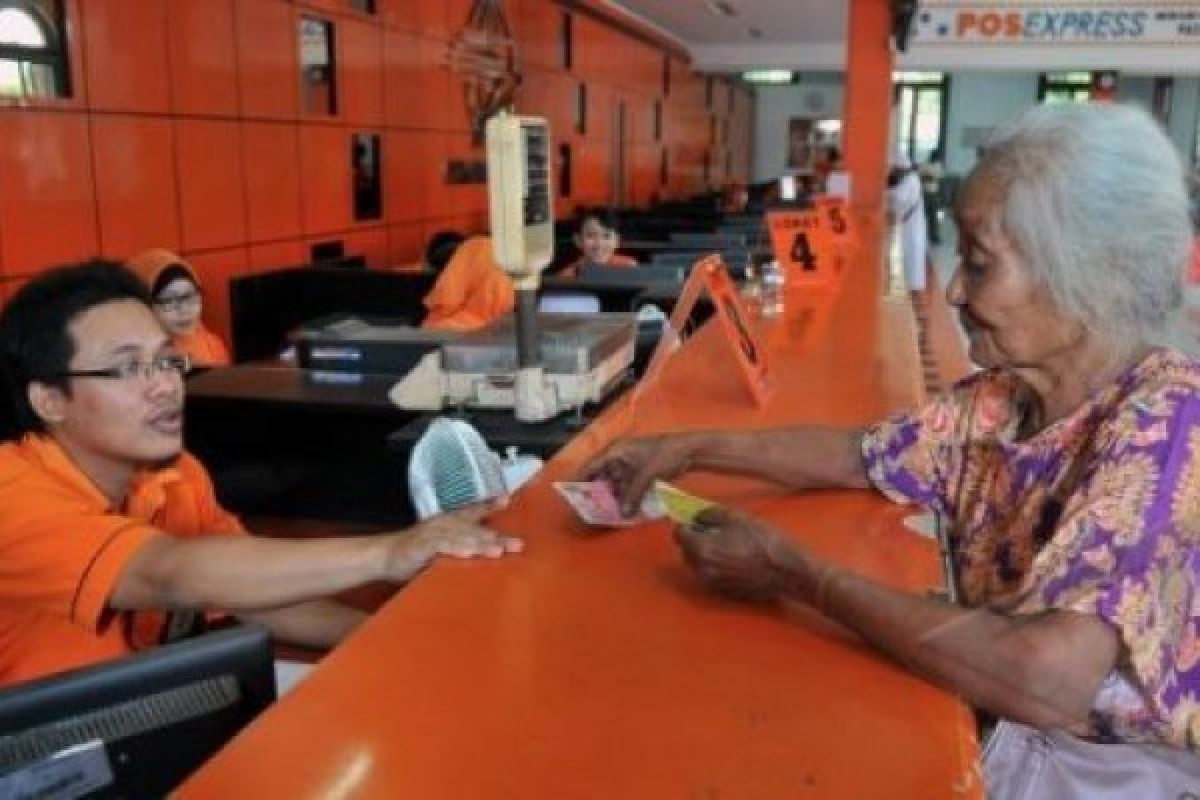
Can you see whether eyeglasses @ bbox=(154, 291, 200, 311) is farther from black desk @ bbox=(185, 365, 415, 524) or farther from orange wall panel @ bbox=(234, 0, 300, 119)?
orange wall panel @ bbox=(234, 0, 300, 119)

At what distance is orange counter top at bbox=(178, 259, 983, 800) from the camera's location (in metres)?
0.75

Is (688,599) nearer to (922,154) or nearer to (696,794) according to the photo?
(696,794)

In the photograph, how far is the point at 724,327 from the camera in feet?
6.30

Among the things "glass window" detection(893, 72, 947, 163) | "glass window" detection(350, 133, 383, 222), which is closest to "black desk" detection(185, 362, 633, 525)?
"glass window" detection(350, 133, 383, 222)

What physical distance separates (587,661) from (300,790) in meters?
0.27

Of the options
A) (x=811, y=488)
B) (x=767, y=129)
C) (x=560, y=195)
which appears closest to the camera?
(x=811, y=488)

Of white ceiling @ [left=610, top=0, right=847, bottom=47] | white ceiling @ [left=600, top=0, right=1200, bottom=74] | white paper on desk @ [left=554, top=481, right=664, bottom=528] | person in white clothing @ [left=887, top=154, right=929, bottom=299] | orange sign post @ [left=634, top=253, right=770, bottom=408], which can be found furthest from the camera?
white ceiling @ [left=610, top=0, right=847, bottom=47]

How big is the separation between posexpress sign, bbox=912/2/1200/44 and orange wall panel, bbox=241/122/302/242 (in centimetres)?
655

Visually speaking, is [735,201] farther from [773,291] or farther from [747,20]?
[773,291]

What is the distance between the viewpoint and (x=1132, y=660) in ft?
3.01

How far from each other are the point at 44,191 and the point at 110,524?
9.82 feet

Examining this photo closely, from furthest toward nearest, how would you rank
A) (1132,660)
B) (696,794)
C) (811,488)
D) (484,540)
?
1. (811,488)
2. (484,540)
3. (1132,660)
4. (696,794)

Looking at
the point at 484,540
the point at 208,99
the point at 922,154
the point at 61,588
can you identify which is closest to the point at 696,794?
the point at 484,540

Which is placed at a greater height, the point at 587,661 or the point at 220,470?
the point at 587,661
